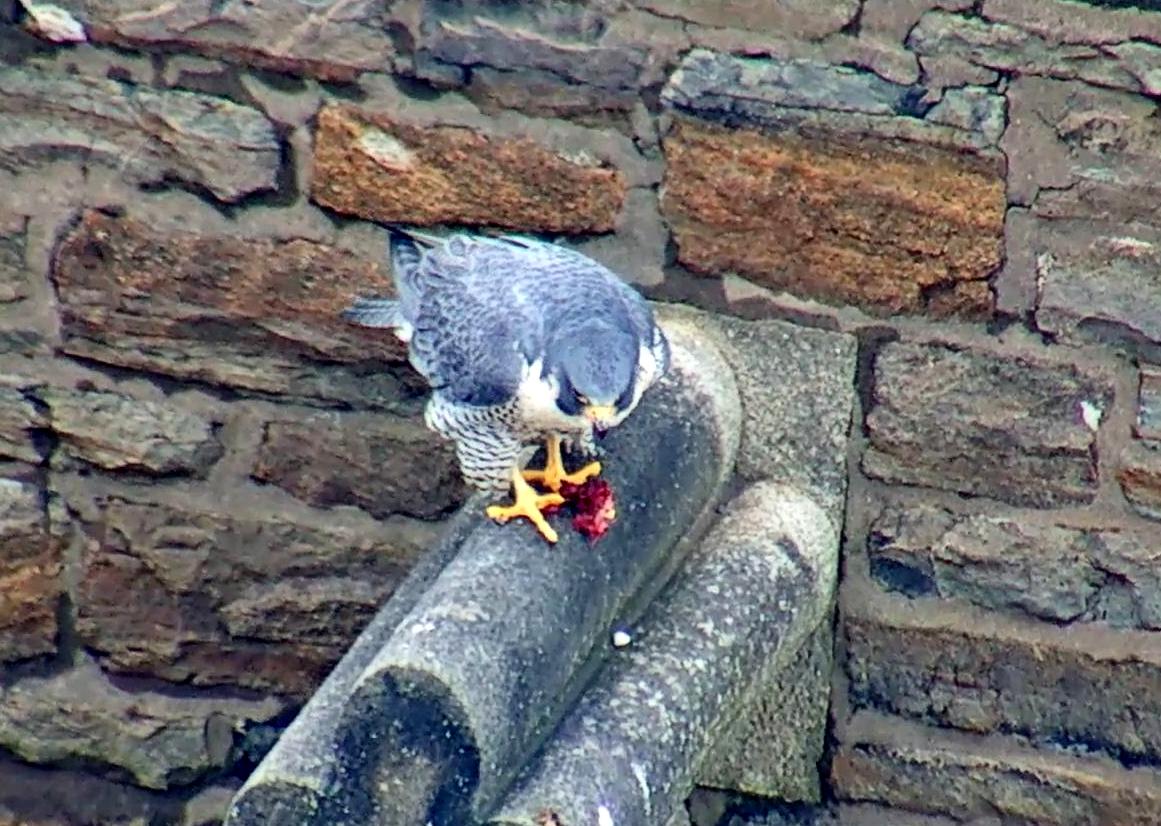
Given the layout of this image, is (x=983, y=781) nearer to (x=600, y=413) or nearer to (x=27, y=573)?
(x=600, y=413)

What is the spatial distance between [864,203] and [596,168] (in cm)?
38

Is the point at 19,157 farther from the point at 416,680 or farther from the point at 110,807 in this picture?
the point at 416,680

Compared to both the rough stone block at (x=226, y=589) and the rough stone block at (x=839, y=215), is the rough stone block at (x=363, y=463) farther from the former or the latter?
the rough stone block at (x=839, y=215)

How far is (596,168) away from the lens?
9.78ft

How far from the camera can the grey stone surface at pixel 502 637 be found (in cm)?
214

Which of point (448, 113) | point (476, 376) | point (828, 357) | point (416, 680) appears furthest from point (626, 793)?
point (448, 113)

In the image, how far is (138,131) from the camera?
9.99 feet

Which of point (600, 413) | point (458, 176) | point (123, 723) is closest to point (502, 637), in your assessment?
point (600, 413)

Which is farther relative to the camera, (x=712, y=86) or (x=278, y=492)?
(x=278, y=492)

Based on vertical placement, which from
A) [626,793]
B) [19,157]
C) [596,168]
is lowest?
[626,793]

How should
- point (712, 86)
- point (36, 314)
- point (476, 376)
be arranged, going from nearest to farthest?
point (476, 376) → point (712, 86) → point (36, 314)

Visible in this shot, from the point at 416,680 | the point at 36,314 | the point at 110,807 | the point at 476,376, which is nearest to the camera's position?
the point at 416,680

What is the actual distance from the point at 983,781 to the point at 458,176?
3.93 ft

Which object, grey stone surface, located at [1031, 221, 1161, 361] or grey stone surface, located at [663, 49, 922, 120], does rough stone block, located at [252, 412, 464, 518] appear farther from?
grey stone surface, located at [1031, 221, 1161, 361]
